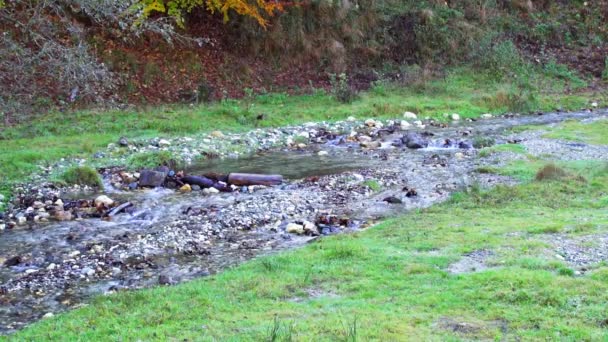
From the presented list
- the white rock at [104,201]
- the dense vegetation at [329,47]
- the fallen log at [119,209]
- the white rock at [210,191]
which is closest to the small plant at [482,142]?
the dense vegetation at [329,47]

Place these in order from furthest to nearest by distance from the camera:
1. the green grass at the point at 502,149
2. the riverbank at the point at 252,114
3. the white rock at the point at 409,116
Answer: the white rock at the point at 409,116 → the green grass at the point at 502,149 → the riverbank at the point at 252,114

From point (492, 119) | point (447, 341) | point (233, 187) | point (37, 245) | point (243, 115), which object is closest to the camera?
point (447, 341)

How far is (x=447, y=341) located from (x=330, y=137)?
522 inches

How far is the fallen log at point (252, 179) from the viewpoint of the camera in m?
13.2

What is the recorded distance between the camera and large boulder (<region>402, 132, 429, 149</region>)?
663 inches

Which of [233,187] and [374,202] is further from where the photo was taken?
[233,187]

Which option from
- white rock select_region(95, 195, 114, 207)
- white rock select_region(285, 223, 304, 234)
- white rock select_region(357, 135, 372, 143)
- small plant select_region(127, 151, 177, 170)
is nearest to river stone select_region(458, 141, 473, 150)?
white rock select_region(357, 135, 372, 143)

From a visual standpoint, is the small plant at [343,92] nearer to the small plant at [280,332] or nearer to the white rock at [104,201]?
the white rock at [104,201]

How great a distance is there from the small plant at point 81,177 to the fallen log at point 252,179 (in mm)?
2588

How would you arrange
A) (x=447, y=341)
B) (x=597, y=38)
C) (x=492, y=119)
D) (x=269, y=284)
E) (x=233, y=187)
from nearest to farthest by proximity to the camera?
(x=447, y=341)
(x=269, y=284)
(x=233, y=187)
(x=492, y=119)
(x=597, y=38)

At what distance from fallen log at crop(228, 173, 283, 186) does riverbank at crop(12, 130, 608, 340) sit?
4415mm

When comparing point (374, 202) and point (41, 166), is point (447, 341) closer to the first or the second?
point (374, 202)

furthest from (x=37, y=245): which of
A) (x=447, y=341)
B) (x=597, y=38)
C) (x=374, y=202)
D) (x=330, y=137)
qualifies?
(x=597, y=38)

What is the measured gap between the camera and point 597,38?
1174 inches
